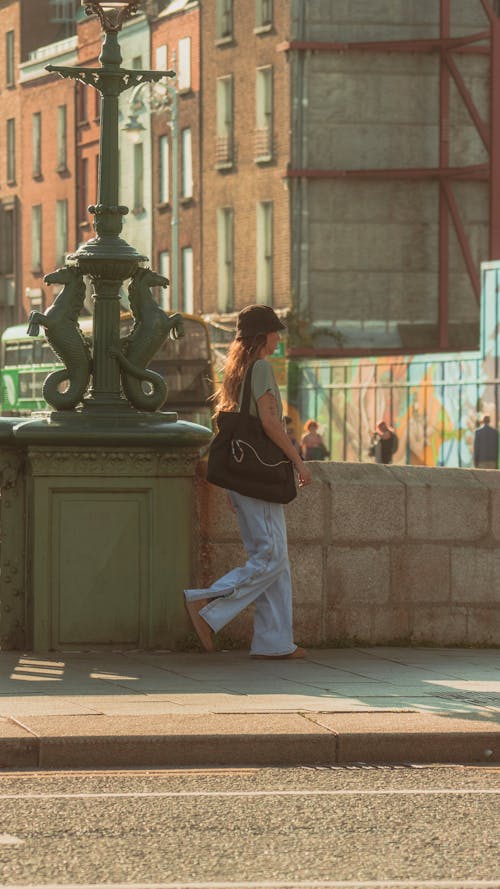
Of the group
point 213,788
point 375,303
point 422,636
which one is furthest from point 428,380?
point 213,788

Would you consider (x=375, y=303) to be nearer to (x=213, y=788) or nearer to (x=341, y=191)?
(x=341, y=191)

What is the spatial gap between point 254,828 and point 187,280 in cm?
4747

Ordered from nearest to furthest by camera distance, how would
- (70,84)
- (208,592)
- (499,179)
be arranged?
(208,592) → (499,179) → (70,84)

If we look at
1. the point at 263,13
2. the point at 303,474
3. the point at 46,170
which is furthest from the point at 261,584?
the point at 46,170

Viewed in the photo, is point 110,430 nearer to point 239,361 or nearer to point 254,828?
point 239,361

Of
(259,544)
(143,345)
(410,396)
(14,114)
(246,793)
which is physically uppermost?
(14,114)

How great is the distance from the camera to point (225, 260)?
51.3 m

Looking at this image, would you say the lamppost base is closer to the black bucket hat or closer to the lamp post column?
the black bucket hat

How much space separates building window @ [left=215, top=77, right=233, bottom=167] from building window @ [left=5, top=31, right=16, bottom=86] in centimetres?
2146

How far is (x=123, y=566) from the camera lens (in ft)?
34.0

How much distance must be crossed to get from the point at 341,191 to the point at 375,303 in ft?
9.12

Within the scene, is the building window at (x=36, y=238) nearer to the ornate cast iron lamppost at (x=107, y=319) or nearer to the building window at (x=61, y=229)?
the building window at (x=61, y=229)

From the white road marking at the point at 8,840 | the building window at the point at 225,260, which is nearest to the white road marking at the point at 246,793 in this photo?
the white road marking at the point at 8,840

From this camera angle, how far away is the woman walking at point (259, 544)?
9.98 m
